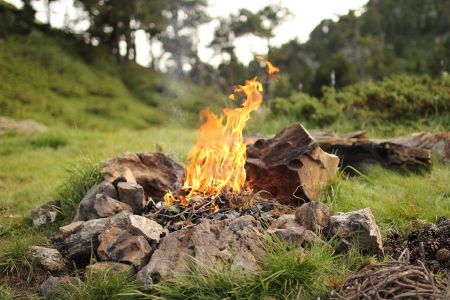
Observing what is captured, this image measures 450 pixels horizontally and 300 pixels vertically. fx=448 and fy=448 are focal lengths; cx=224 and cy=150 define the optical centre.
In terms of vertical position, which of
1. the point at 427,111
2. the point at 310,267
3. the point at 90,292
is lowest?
the point at 90,292

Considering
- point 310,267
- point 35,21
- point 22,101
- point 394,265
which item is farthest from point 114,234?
point 35,21

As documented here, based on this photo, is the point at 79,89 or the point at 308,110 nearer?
the point at 308,110

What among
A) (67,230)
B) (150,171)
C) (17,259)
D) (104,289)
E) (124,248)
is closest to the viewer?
(104,289)

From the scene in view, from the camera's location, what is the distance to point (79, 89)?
73.8 feet

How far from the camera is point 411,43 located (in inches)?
1956

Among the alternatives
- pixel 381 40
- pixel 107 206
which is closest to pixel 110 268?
pixel 107 206

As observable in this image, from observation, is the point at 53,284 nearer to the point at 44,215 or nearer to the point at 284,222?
the point at 44,215

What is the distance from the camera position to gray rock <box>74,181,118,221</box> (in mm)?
4730

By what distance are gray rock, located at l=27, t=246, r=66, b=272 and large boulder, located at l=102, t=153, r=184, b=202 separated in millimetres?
1269

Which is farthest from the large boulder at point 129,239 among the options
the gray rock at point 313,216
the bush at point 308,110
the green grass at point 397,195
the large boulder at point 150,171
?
the bush at point 308,110

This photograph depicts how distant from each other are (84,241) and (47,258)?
13.4 inches

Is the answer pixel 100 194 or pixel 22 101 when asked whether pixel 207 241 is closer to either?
pixel 100 194

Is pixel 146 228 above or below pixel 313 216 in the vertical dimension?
below

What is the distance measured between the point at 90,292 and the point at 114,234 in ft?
2.40
